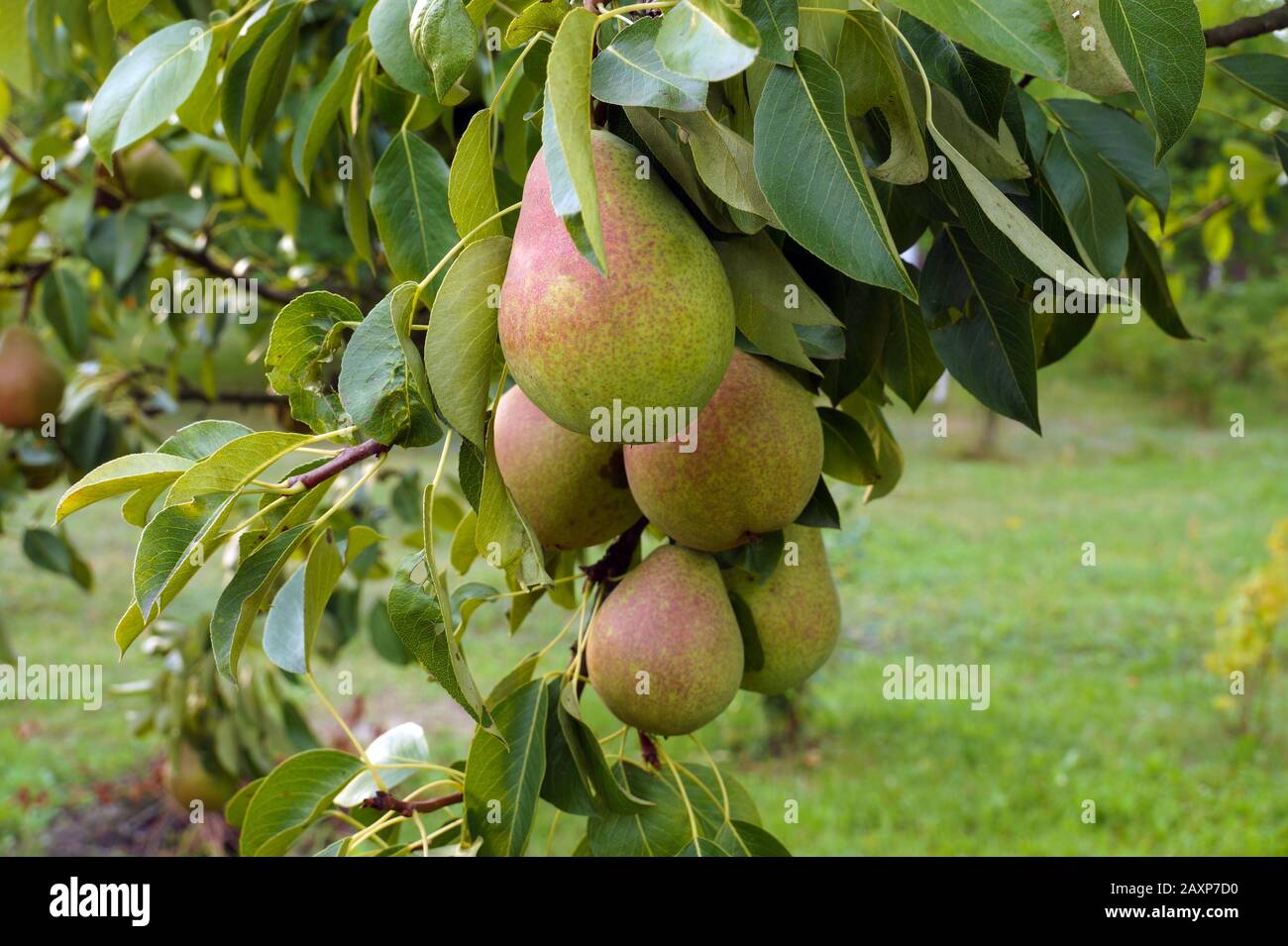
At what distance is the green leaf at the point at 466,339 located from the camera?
2.25 feet

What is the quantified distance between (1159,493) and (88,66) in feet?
22.6

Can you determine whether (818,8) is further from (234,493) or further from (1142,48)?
(234,493)

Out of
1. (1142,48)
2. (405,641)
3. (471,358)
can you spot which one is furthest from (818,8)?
(405,641)

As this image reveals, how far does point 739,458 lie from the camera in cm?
88

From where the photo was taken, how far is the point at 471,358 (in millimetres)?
705

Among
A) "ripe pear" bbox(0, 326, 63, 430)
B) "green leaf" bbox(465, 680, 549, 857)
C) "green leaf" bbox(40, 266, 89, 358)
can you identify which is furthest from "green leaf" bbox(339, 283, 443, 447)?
"ripe pear" bbox(0, 326, 63, 430)

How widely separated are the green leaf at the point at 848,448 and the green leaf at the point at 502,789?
1.31ft

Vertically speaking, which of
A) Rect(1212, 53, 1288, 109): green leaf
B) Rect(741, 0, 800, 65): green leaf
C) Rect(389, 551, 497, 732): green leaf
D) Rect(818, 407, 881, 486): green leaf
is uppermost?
Rect(741, 0, 800, 65): green leaf

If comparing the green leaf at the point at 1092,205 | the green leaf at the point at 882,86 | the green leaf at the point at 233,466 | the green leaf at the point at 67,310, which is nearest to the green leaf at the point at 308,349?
the green leaf at the point at 233,466

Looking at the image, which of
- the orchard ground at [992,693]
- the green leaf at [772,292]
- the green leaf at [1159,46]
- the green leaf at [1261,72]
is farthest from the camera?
the orchard ground at [992,693]

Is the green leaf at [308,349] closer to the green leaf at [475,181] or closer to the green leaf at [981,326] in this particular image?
the green leaf at [475,181]

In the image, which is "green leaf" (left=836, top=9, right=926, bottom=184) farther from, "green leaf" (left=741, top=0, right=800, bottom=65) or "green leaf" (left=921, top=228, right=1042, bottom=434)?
"green leaf" (left=921, top=228, right=1042, bottom=434)

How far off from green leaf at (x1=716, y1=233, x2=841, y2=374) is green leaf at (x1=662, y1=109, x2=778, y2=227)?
0.07 m

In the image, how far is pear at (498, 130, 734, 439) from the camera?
Answer: 0.65m
